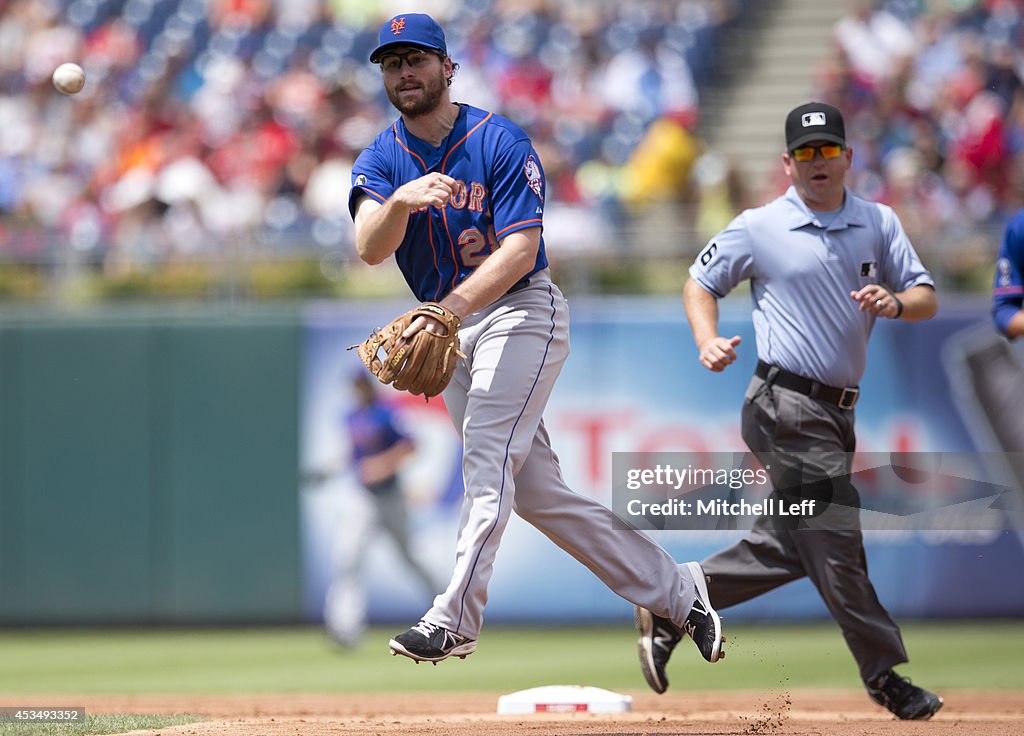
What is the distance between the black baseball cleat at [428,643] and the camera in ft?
14.7

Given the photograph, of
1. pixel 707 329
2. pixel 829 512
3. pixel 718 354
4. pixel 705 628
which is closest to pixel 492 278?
pixel 718 354

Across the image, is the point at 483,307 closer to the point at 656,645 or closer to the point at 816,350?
the point at 816,350

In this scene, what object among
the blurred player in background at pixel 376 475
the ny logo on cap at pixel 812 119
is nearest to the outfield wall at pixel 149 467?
the blurred player in background at pixel 376 475

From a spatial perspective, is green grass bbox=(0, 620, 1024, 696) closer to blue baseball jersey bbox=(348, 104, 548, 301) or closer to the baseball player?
the baseball player

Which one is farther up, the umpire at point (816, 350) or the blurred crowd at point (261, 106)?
the blurred crowd at point (261, 106)

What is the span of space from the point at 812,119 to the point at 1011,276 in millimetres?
1433

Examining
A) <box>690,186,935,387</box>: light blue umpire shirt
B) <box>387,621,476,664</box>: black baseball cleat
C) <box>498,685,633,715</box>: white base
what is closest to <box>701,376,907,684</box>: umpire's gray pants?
<box>690,186,935,387</box>: light blue umpire shirt

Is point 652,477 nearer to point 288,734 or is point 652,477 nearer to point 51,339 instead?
point 288,734

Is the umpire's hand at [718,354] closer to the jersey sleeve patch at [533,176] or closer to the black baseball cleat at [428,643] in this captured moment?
the jersey sleeve patch at [533,176]

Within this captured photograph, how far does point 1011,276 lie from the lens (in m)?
6.52

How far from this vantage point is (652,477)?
6535 mm

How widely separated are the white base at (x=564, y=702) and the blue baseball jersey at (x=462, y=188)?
190 centimetres

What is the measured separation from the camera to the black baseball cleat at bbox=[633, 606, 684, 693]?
5918mm

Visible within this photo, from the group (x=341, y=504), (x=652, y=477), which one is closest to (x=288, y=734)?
(x=652, y=477)
